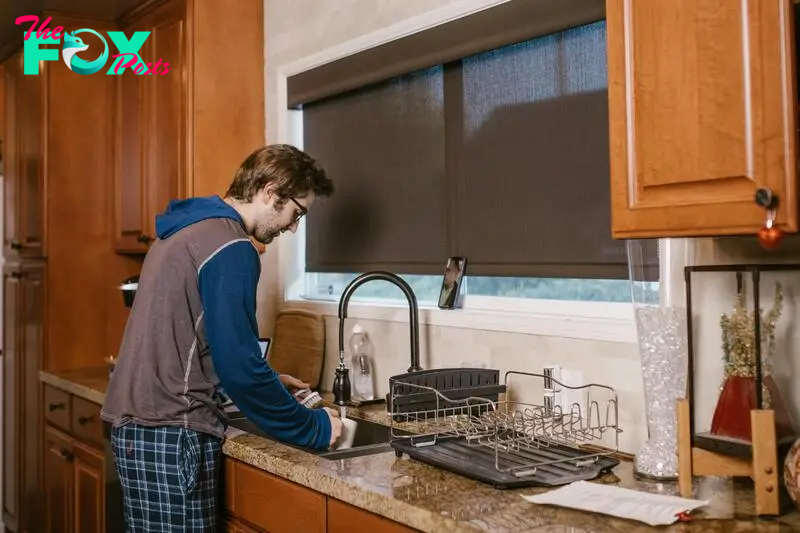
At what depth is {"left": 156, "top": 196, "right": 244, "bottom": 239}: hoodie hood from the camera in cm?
224

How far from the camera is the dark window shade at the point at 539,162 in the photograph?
2244 mm

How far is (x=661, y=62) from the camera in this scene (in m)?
1.60

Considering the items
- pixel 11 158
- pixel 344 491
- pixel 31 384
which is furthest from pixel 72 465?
pixel 344 491

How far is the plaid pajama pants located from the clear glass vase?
1.12 meters

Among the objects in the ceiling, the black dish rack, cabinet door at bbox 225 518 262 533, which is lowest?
cabinet door at bbox 225 518 262 533

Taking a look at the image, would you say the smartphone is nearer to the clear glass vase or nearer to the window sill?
the window sill

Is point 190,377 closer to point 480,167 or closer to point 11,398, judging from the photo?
point 480,167

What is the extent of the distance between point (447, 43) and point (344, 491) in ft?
4.63

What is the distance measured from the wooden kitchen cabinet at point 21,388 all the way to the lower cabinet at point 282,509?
2.12 m

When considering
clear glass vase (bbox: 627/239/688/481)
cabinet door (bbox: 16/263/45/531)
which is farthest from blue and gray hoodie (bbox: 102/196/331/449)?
cabinet door (bbox: 16/263/45/531)

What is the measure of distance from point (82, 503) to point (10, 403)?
1236 millimetres

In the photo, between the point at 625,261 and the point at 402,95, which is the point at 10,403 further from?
the point at 625,261

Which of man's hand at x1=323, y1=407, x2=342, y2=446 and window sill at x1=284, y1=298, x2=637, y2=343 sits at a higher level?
window sill at x1=284, y1=298, x2=637, y2=343

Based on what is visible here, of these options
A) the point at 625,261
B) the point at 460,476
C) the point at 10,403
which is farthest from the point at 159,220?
the point at 10,403
